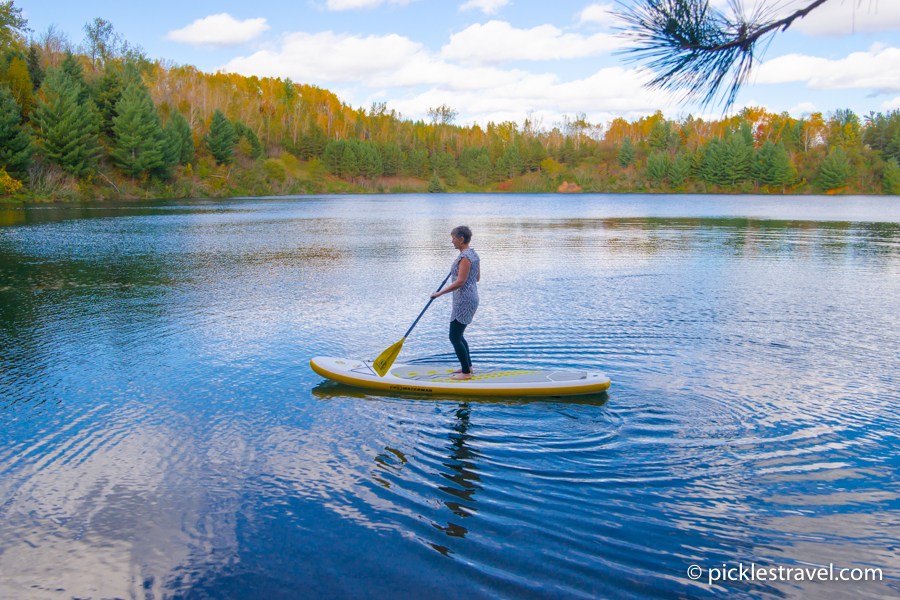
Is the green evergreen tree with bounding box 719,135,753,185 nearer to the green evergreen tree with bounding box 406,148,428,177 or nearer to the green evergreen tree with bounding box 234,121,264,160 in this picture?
the green evergreen tree with bounding box 406,148,428,177

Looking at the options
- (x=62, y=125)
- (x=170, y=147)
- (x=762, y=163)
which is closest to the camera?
(x=62, y=125)

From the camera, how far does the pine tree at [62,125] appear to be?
51.4 metres

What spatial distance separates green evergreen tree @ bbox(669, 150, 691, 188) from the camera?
119m

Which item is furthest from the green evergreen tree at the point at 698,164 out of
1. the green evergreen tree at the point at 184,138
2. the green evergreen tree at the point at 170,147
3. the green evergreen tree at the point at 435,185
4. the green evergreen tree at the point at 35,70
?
the green evergreen tree at the point at 35,70

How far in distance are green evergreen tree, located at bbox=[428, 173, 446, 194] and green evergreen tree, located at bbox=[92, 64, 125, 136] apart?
73.8 m

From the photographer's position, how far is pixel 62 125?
51.2 m

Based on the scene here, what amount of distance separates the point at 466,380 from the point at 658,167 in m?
127

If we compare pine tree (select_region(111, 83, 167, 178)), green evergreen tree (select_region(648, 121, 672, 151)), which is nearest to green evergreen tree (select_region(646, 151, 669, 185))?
green evergreen tree (select_region(648, 121, 672, 151))

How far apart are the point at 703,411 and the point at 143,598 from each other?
5.74 meters

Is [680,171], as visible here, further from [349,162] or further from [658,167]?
[349,162]

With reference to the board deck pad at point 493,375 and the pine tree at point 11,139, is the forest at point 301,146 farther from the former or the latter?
the board deck pad at point 493,375

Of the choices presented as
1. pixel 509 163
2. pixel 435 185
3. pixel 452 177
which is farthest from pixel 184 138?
pixel 509 163

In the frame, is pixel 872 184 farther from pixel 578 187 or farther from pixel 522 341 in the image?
pixel 522 341

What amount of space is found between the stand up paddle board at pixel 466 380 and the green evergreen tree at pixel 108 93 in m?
67.2
